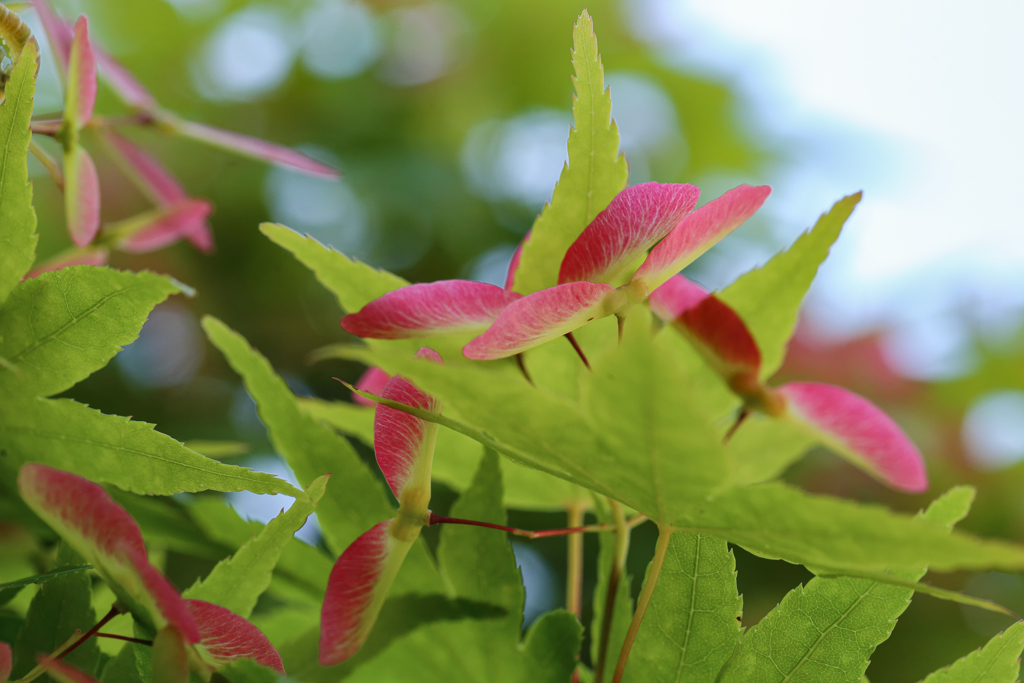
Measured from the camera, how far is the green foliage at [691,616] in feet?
0.79

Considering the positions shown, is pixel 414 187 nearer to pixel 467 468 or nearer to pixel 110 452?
pixel 467 468

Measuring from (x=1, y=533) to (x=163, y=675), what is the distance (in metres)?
0.18

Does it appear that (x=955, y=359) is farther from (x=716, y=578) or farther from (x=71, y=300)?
(x=71, y=300)

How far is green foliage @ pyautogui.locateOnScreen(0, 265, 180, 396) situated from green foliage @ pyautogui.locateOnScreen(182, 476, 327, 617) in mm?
69

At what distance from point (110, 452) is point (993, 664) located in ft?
0.92

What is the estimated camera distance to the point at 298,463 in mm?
281

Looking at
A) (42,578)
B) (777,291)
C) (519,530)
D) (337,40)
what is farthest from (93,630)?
(337,40)

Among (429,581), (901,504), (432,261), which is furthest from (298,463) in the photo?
(901,504)

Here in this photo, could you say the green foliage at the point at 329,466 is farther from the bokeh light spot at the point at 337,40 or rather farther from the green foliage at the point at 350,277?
the bokeh light spot at the point at 337,40

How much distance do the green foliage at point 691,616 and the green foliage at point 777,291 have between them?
0.24 ft

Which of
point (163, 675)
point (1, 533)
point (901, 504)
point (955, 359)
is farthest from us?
point (955, 359)

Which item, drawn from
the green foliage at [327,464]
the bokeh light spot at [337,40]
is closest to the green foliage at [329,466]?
the green foliage at [327,464]

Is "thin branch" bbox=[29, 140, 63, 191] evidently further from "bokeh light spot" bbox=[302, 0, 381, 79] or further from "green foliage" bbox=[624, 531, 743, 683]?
"bokeh light spot" bbox=[302, 0, 381, 79]

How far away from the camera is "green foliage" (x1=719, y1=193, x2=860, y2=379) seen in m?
0.27
